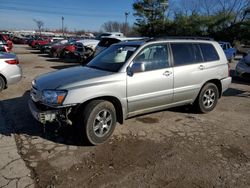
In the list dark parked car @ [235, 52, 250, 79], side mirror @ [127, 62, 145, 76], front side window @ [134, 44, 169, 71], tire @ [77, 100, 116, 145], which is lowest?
tire @ [77, 100, 116, 145]

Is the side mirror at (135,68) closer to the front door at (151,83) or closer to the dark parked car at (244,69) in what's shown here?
the front door at (151,83)

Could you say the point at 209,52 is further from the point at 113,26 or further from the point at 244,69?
the point at 113,26

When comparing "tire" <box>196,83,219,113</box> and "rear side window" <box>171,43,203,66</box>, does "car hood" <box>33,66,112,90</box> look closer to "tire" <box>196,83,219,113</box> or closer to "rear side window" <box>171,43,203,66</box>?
"rear side window" <box>171,43,203,66</box>

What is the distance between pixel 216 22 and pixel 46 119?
34760mm

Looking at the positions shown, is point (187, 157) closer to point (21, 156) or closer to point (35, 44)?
point (21, 156)

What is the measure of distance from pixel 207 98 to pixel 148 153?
2771mm

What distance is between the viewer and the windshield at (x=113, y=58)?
4988 mm

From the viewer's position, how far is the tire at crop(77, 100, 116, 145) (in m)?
4.34

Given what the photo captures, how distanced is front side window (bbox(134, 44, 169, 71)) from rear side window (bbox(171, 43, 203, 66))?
0.26m

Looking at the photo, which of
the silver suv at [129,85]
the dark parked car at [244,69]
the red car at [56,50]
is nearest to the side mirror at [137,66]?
the silver suv at [129,85]

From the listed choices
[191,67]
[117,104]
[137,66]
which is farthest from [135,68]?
[191,67]

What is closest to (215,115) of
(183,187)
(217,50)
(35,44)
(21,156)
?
(217,50)

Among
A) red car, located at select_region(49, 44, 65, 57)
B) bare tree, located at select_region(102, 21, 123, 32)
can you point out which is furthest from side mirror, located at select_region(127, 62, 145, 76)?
bare tree, located at select_region(102, 21, 123, 32)

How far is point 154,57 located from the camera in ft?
17.2
